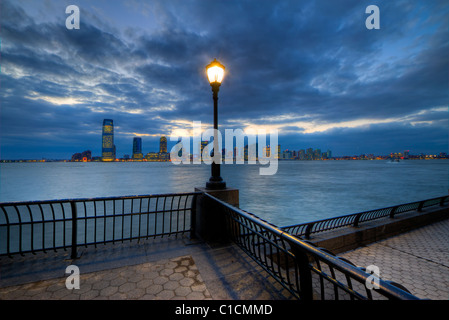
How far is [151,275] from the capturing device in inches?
Result: 157

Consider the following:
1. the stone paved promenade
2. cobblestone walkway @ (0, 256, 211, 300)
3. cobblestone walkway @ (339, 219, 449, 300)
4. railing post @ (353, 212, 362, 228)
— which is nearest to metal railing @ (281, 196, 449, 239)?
railing post @ (353, 212, 362, 228)

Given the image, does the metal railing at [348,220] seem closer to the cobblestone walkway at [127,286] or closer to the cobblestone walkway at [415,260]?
the cobblestone walkway at [415,260]

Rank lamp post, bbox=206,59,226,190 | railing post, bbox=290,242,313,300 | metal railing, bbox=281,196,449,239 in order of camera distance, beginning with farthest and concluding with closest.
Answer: metal railing, bbox=281,196,449,239 → lamp post, bbox=206,59,226,190 → railing post, bbox=290,242,313,300

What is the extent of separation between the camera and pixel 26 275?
386 centimetres

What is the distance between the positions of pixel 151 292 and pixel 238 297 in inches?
59.9

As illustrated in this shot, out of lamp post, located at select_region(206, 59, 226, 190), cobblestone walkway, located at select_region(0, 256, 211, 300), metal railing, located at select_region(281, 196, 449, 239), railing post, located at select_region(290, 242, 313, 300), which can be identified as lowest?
metal railing, located at select_region(281, 196, 449, 239)

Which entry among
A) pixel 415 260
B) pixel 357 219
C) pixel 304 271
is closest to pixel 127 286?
pixel 304 271

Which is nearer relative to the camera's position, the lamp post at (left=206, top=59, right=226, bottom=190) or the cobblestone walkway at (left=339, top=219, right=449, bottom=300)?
the lamp post at (left=206, top=59, right=226, bottom=190)

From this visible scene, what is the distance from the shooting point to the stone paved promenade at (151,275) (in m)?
3.42

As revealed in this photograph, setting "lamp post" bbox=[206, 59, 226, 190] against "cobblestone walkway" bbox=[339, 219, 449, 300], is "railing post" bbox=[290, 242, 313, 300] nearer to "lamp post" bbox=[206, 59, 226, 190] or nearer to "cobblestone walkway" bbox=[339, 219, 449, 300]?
"lamp post" bbox=[206, 59, 226, 190]

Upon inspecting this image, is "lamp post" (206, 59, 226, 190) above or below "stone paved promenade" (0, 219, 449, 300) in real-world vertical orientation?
above

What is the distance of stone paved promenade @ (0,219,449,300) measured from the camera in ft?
11.2

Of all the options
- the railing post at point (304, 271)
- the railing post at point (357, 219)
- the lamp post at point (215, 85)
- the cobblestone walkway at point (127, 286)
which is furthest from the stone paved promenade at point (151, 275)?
the railing post at point (357, 219)

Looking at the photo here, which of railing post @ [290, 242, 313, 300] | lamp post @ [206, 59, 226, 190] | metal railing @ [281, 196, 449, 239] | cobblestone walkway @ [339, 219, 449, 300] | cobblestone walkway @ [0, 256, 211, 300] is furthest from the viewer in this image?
metal railing @ [281, 196, 449, 239]
